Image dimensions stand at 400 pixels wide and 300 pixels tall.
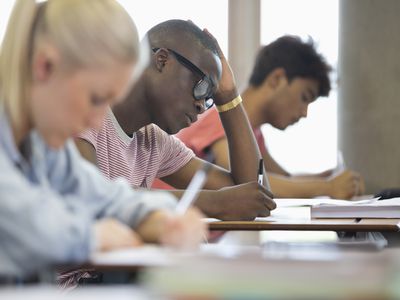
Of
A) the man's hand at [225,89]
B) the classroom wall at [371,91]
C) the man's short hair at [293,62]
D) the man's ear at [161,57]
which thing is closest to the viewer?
the man's ear at [161,57]

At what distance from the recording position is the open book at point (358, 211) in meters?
2.54

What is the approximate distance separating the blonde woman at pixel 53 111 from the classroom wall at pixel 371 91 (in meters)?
4.43

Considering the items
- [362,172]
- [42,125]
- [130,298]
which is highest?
[42,125]

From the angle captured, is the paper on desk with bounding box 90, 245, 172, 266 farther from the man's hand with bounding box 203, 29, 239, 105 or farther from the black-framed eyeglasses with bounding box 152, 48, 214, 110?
the man's hand with bounding box 203, 29, 239, 105

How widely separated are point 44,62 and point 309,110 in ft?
13.9

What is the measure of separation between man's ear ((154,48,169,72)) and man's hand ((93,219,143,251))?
1259 mm

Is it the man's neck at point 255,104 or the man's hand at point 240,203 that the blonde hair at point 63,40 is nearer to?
the man's hand at point 240,203

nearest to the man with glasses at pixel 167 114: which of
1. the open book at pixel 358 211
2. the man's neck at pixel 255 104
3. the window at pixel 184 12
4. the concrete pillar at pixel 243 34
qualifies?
the open book at pixel 358 211

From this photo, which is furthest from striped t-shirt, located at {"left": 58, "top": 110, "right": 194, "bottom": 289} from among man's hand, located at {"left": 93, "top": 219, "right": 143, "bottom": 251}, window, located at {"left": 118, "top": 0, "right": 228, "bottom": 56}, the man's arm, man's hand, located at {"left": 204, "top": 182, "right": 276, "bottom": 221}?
window, located at {"left": 118, "top": 0, "right": 228, "bottom": 56}

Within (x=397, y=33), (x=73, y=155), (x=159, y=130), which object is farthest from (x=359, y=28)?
(x=73, y=155)

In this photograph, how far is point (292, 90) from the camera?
4.26 metres

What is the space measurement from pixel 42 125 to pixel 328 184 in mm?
3303

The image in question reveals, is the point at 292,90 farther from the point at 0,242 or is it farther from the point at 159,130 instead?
the point at 0,242

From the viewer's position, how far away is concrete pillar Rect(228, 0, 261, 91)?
5762 millimetres
